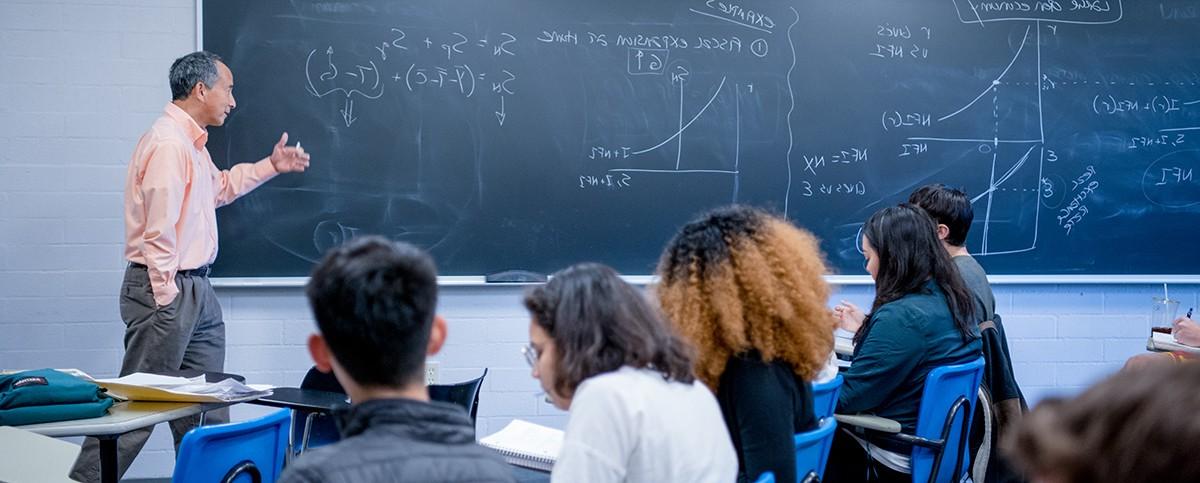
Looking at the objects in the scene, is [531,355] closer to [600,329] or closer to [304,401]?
A: [600,329]

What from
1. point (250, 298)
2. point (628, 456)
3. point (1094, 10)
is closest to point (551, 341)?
point (628, 456)

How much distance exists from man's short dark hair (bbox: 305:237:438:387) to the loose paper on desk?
1.43 meters

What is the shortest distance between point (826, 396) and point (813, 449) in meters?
0.55

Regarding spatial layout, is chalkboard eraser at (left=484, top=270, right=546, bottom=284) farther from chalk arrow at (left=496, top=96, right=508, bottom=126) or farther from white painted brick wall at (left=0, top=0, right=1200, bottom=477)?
chalk arrow at (left=496, top=96, right=508, bottom=126)

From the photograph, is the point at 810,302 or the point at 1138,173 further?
the point at 1138,173

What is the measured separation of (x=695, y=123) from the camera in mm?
4289

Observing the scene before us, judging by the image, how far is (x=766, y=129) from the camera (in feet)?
14.2

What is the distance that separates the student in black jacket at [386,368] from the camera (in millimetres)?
1328

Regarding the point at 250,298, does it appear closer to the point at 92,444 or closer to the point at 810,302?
the point at 92,444

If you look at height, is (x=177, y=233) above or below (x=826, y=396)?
above

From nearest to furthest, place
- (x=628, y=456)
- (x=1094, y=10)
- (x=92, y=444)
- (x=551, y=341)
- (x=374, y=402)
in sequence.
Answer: (x=374, y=402) < (x=628, y=456) < (x=551, y=341) < (x=92, y=444) < (x=1094, y=10)

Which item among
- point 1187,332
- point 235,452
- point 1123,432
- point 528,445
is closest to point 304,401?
point 235,452

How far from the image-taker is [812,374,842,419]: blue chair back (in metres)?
2.69

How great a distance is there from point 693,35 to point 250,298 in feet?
6.86
